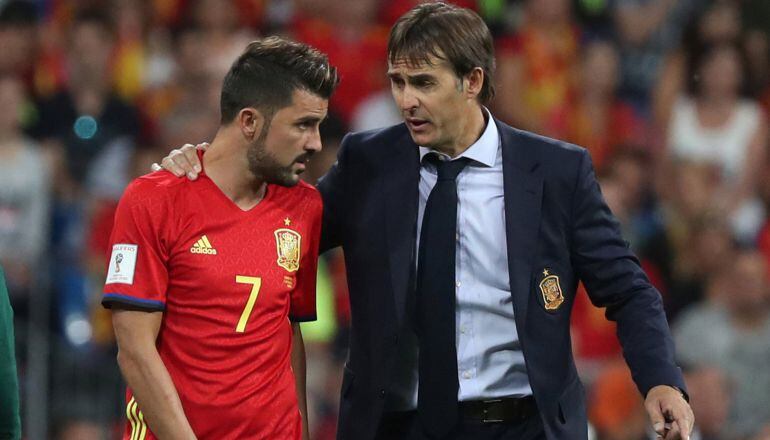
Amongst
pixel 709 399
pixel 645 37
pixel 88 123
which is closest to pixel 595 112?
pixel 645 37

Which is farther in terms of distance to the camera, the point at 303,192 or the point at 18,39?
the point at 18,39

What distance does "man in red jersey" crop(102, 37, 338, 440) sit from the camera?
3158 millimetres

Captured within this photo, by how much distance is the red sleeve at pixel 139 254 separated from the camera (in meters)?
3.15

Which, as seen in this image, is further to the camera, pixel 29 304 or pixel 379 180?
pixel 29 304

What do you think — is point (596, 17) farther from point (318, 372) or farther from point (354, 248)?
point (354, 248)

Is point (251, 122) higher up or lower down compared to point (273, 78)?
lower down

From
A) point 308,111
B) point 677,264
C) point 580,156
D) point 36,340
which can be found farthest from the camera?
point 677,264

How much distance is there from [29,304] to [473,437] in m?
3.76

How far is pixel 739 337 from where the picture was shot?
7.00m

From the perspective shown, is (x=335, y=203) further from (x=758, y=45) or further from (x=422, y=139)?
(x=758, y=45)

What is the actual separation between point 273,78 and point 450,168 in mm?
571

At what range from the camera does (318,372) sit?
22.1 ft

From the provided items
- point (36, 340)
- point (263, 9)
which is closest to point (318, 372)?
point (36, 340)

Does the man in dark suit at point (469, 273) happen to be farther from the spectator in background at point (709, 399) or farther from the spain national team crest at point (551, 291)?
the spectator in background at point (709, 399)
